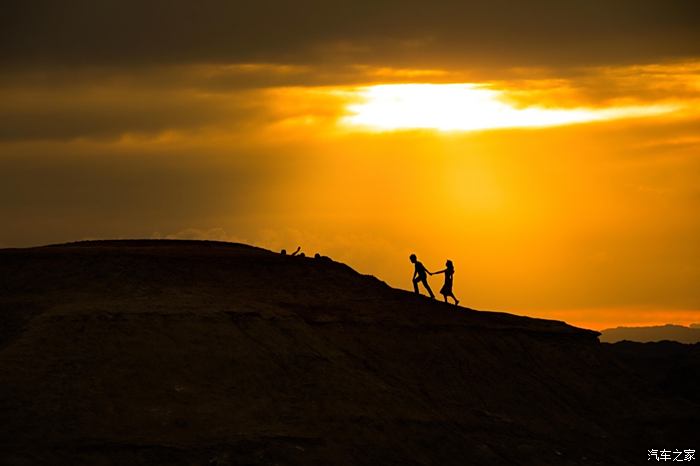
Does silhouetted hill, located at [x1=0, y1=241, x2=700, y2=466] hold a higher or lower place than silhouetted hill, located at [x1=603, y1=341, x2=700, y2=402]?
lower

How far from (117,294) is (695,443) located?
82.9ft

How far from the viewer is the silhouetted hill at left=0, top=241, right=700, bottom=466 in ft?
137

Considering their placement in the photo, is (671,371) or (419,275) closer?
(419,275)

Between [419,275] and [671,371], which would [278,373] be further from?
[671,371]

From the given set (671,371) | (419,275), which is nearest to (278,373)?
(419,275)

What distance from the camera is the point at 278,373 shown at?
47125 millimetres

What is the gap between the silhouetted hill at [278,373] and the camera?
41875 mm

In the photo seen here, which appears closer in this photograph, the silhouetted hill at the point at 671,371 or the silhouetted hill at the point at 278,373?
the silhouetted hill at the point at 278,373

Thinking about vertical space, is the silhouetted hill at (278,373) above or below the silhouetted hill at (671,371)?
below

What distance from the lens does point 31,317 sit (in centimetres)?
4706

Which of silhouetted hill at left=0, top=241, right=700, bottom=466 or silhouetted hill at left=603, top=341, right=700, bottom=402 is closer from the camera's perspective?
silhouetted hill at left=0, top=241, right=700, bottom=466

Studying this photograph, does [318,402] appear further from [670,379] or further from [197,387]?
[670,379]

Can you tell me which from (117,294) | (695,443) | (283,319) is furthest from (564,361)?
(117,294)

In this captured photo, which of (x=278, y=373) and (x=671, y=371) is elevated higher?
(x=671, y=371)
